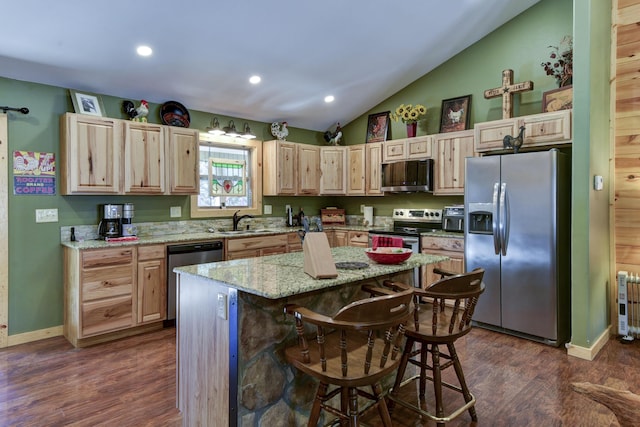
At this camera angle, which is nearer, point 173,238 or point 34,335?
point 34,335

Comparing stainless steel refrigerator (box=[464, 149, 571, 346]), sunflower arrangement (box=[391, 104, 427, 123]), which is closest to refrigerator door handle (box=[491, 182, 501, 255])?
stainless steel refrigerator (box=[464, 149, 571, 346])

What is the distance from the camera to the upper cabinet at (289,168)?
5172mm

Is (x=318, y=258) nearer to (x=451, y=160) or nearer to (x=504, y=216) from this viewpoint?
(x=504, y=216)

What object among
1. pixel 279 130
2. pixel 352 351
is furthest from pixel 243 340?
pixel 279 130

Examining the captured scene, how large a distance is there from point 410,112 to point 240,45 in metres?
2.32

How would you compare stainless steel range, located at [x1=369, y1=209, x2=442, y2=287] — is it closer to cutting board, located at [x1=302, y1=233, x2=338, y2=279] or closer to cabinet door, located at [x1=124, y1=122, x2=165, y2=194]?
cabinet door, located at [x1=124, y1=122, x2=165, y2=194]

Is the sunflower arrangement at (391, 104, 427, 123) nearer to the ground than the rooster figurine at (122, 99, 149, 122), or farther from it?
farther from it

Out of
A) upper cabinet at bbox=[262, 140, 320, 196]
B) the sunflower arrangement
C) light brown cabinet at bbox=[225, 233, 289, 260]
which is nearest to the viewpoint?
light brown cabinet at bbox=[225, 233, 289, 260]

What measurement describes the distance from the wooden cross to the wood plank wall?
31.4 inches

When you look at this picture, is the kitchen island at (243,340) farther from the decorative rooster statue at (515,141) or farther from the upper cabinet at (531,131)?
the upper cabinet at (531,131)

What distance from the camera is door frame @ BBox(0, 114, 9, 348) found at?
133 inches

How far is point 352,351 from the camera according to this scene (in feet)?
6.10

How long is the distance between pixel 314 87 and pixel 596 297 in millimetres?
3700

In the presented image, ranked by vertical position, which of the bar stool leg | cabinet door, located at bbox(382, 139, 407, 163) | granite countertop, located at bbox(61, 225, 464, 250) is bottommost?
the bar stool leg
